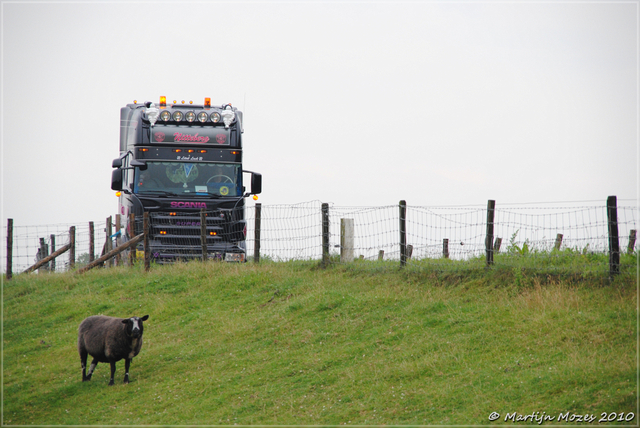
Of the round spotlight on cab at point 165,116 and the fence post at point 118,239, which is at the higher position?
the round spotlight on cab at point 165,116

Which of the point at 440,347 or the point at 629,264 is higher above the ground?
the point at 629,264

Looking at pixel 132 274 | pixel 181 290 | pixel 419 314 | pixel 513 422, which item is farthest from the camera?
pixel 132 274

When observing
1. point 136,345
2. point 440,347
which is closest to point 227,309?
point 136,345

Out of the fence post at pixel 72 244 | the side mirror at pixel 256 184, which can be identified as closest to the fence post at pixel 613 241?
the side mirror at pixel 256 184

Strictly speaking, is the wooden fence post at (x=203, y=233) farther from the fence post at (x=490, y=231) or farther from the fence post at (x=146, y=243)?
the fence post at (x=490, y=231)

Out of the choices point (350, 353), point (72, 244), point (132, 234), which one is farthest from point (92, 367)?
point (72, 244)

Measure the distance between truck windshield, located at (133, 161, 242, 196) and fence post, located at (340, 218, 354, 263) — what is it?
162 inches

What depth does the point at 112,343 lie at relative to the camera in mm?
9797

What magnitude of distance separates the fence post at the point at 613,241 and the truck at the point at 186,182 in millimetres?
10298

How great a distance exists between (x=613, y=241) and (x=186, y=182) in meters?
11.7

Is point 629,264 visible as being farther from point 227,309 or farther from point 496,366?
point 227,309

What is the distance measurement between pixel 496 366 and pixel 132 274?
11.7 metres

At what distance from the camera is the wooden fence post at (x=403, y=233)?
13.9 m

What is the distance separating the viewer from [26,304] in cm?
1540
